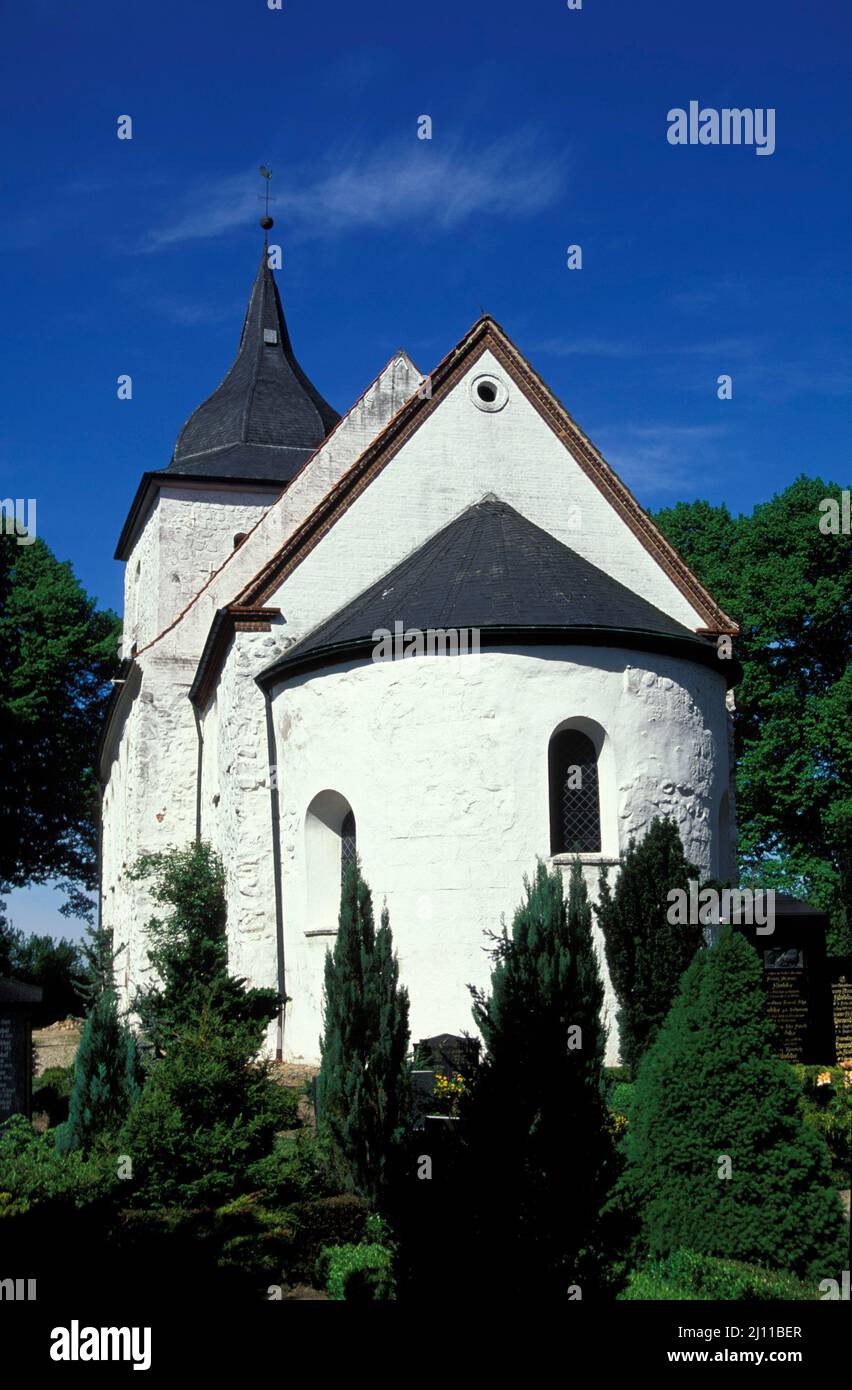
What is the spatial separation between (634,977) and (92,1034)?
6562mm

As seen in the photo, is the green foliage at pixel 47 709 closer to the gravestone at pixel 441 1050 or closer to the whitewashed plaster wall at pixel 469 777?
the whitewashed plaster wall at pixel 469 777

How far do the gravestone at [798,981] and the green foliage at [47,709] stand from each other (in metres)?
26.0

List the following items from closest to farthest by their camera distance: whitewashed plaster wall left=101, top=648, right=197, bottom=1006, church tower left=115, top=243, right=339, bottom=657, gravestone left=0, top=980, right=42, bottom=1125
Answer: gravestone left=0, top=980, right=42, bottom=1125, whitewashed plaster wall left=101, top=648, right=197, bottom=1006, church tower left=115, top=243, right=339, bottom=657

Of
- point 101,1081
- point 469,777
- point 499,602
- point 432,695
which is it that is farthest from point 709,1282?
point 499,602

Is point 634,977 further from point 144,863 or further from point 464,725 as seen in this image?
point 144,863

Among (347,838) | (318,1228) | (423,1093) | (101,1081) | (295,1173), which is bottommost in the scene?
(318,1228)

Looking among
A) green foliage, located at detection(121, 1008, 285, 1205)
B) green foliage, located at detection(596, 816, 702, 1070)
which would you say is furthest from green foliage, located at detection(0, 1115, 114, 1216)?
green foliage, located at detection(596, 816, 702, 1070)

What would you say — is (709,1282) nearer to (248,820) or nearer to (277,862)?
(277,862)

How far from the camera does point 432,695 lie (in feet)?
54.3

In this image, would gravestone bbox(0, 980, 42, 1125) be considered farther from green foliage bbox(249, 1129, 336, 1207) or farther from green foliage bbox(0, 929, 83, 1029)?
green foliage bbox(0, 929, 83, 1029)

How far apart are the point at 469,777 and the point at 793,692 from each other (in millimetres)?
19180

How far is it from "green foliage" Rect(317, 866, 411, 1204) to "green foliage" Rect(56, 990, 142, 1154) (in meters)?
2.57

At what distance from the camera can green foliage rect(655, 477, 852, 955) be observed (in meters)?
32.1

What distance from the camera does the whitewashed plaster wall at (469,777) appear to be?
16031 millimetres
